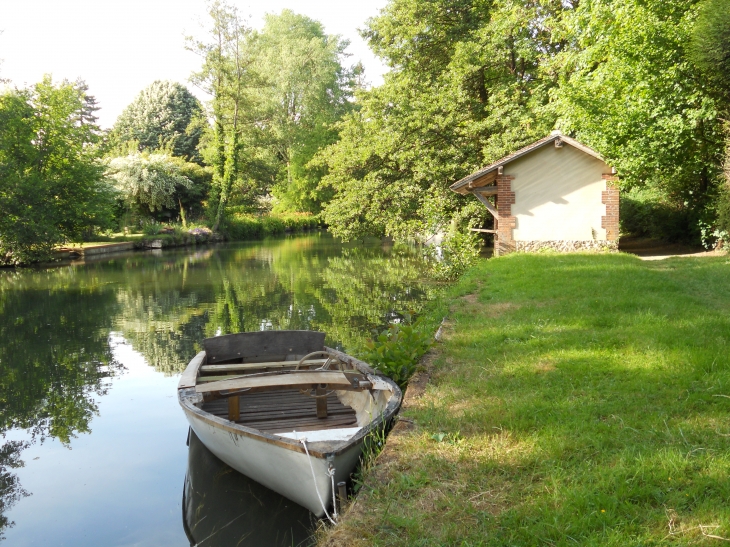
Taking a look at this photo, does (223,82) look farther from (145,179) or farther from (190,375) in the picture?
(190,375)

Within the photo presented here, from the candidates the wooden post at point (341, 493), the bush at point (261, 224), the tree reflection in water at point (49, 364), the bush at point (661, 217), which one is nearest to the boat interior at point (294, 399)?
the wooden post at point (341, 493)

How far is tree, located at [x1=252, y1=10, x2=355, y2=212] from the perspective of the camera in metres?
50.7

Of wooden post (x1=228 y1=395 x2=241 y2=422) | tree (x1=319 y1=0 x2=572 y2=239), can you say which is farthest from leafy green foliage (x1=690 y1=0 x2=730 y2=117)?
wooden post (x1=228 y1=395 x2=241 y2=422)

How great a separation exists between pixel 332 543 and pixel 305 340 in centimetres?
535

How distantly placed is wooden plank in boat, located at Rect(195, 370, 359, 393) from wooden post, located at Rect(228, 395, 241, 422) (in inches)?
4.0

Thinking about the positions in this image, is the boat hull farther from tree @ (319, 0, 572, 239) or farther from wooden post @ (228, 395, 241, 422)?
tree @ (319, 0, 572, 239)

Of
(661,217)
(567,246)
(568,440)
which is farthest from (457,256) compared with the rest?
(568,440)

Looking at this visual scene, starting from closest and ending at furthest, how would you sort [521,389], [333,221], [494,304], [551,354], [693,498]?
[693,498]
[521,389]
[551,354]
[494,304]
[333,221]

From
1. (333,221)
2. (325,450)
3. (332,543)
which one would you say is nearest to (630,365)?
(325,450)

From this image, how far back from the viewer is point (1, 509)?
19.0ft

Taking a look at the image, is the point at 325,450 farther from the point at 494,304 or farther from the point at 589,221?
the point at 589,221

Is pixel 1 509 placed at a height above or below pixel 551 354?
below

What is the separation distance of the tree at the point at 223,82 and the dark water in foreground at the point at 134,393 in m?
20.1

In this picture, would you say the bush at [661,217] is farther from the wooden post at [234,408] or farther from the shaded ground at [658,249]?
the wooden post at [234,408]
